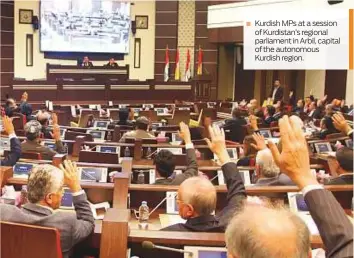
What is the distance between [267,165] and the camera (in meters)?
4.06

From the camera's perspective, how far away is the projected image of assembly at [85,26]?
51.8ft

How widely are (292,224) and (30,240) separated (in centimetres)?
120

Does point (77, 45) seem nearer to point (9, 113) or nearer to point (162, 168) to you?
point (9, 113)

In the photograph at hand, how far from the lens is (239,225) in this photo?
1.46 meters

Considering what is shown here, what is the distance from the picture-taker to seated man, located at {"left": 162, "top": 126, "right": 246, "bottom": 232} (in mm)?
2615

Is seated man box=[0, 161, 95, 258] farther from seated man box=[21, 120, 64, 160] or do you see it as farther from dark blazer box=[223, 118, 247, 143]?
dark blazer box=[223, 118, 247, 143]

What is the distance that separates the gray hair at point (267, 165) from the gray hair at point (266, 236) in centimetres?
252

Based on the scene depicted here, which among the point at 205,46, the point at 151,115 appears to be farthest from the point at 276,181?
the point at 205,46

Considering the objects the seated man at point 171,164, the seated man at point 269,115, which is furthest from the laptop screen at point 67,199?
the seated man at point 269,115

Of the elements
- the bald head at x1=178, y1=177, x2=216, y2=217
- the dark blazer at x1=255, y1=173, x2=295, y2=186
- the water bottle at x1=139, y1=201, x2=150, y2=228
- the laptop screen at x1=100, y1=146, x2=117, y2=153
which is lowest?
the water bottle at x1=139, y1=201, x2=150, y2=228

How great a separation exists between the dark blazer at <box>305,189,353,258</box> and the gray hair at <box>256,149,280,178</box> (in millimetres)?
2425

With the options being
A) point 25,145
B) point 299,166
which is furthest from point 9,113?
point 299,166

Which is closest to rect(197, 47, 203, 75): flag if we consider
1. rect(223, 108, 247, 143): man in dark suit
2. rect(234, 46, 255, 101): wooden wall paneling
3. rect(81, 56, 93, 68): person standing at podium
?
rect(234, 46, 255, 101): wooden wall paneling

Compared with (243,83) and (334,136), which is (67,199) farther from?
(243,83)
